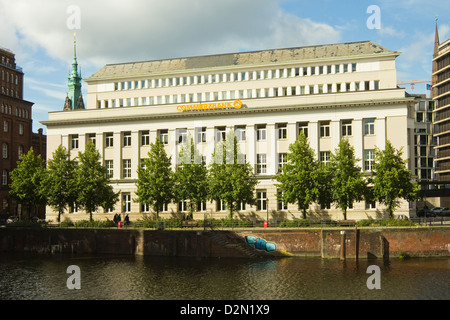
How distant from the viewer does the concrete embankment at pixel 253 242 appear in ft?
187

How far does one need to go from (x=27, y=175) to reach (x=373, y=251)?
55746 mm

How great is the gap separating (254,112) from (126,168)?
24.0 metres

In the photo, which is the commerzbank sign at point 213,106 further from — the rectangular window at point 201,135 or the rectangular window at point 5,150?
the rectangular window at point 5,150

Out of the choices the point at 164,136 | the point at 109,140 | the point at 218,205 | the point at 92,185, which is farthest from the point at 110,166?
the point at 218,205

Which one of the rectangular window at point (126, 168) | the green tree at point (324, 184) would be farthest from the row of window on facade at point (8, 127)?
the green tree at point (324, 184)

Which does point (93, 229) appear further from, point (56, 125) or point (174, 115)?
point (56, 125)

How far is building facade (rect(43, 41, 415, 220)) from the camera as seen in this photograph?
253 ft

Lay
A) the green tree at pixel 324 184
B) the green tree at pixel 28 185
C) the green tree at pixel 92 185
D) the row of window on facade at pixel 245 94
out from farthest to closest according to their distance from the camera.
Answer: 1. the row of window on facade at pixel 245 94
2. the green tree at pixel 28 185
3. the green tree at pixel 92 185
4. the green tree at pixel 324 184

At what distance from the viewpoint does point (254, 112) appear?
80.9 metres

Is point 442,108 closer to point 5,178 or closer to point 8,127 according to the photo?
point 8,127

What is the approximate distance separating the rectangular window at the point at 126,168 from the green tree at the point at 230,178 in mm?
18680

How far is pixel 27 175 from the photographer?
83.7m

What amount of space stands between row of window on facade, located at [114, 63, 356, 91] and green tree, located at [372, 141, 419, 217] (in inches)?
829
